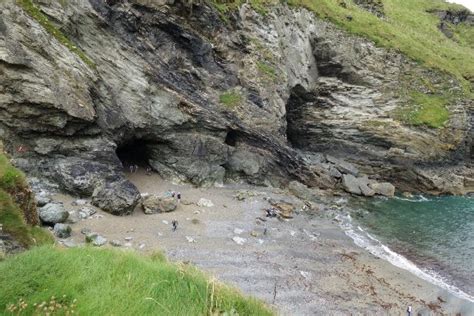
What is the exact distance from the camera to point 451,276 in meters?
30.0

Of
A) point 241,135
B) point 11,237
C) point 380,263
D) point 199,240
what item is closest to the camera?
point 11,237

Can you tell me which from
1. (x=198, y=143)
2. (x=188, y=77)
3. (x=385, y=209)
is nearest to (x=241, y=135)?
(x=198, y=143)

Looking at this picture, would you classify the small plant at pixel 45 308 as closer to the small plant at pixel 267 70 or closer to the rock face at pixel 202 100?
the rock face at pixel 202 100

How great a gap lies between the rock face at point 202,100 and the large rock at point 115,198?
0.09 meters

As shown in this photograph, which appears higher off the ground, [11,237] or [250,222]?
[11,237]

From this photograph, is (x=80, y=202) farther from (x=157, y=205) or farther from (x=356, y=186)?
(x=356, y=186)

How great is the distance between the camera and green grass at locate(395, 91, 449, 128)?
6625 centimetres

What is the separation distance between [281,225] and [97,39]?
88.8 ft

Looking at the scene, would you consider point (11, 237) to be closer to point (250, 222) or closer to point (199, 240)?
point (199, 240)

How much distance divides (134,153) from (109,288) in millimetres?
43756

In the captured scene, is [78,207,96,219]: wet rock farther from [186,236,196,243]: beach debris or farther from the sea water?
the sea water

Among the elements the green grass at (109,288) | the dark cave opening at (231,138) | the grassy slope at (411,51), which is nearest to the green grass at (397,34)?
the grassy slope at (411,51)

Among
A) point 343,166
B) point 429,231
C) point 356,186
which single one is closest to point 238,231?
point 429,231

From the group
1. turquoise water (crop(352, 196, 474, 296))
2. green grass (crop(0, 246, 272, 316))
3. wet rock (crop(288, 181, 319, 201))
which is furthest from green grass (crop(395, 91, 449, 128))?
green grass (crop(0, 246, 272, 316))
